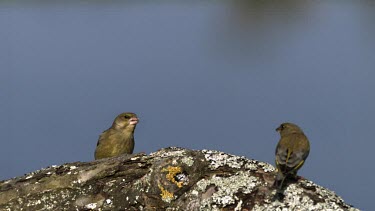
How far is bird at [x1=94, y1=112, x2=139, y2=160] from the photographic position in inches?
375

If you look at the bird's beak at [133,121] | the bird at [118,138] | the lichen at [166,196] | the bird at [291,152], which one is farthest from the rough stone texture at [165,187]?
the bird's beak at [133,121]

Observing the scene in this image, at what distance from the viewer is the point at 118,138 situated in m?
9.66

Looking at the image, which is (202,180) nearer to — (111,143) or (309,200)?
(309,200)

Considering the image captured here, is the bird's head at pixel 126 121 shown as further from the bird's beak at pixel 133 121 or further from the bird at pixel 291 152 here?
the bird at pixel 291 152

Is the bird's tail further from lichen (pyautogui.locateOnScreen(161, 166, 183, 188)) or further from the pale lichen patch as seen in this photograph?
lichen (pyautogui.locateOnScreen(161, 166, 183, 188))

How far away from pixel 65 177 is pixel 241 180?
1452 mm

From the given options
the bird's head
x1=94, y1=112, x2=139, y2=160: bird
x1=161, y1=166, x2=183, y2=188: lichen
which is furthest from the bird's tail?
the bird's head

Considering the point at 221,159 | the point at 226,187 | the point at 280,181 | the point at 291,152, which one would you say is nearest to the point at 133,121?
the point at 291,152

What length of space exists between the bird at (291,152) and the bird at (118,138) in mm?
3238

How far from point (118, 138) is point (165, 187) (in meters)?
4.42

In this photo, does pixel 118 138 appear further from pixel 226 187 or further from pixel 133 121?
pixel 226 187

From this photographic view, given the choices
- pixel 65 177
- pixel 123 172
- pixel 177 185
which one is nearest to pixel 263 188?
pixel 177 185

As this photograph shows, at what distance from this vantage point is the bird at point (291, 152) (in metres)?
5.39

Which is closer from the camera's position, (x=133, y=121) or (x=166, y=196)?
(x=166, y=196)
